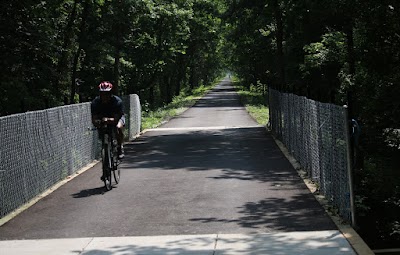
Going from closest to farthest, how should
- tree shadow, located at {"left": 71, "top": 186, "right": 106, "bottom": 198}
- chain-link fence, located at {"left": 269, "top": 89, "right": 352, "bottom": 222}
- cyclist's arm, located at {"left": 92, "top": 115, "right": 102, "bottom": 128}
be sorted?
chain-link fence, located at {"left": 269, "top": 89, "right": 352, "bottom": 222}, tree shadow, located at {"left": 71, "top": 186, "right": 106, "bottom": 198}, cyclist's arm, located at {"left": 92, "top": 115, "right": 102, "bottom": 128}

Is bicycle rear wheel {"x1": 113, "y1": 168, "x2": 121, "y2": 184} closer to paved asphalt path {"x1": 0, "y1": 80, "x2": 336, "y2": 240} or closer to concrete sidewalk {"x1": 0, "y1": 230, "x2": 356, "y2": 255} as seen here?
paved asphalt path {"x1": 0, "y1": 80, "x2": 336, "y2": 240}

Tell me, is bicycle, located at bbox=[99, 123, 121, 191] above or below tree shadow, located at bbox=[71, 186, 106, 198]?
above

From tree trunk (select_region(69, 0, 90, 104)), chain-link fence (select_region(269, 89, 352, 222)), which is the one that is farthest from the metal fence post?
tree trunk (select_region(69, 0, 90, 104))

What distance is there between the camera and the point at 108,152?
1010 cm

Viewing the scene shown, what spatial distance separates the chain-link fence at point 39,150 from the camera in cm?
848

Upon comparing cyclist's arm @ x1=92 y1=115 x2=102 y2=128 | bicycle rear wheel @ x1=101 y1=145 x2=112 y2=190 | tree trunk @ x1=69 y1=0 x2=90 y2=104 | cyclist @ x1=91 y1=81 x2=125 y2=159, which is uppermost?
tree trunk @ x1=69 y1=0 x2=90 y2=104

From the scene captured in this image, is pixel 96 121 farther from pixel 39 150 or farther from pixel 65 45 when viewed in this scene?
pixel 65 45

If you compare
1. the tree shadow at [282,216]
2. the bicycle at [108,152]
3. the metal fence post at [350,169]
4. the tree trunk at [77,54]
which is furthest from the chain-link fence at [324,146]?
the tree trunk at [77,54]

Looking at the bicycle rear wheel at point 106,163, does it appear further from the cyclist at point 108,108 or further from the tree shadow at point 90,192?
the cyclist at point 108,108

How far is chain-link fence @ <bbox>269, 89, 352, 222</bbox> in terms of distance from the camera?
720cm

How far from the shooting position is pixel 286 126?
51.2 ft

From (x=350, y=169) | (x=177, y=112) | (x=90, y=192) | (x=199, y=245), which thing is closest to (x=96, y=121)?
(x=90, y=192)

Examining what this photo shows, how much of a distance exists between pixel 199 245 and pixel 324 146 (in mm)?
3296

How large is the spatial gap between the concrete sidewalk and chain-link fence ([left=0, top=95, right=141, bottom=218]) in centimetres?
190
